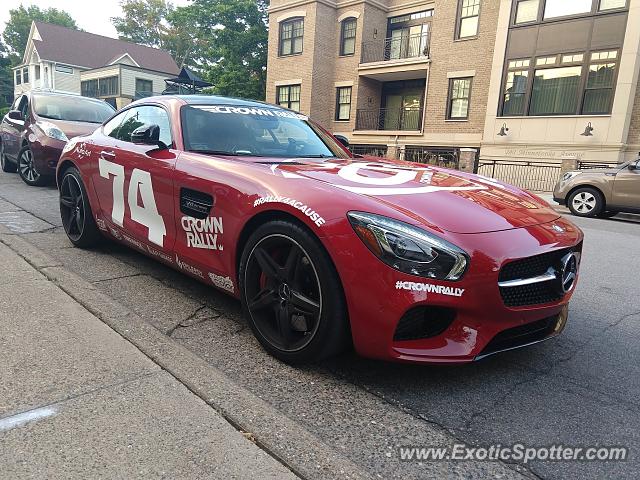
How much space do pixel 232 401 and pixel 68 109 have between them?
28.8ft

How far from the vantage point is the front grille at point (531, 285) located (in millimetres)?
2365

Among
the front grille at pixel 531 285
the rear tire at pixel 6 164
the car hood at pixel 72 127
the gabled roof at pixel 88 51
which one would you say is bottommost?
the rear tire at pixel 6 164

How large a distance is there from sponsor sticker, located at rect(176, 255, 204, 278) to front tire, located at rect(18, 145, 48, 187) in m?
6.64

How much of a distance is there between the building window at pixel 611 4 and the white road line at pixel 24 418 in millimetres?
20351

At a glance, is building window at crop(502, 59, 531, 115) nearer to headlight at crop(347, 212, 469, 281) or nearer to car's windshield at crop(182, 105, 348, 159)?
car's windshield at crop(182, 105, 348, 159)

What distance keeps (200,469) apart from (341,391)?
33.4 inches

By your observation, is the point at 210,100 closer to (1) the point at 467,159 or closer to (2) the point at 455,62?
(1) the point at 467,159

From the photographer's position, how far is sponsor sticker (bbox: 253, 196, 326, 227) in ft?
8.15

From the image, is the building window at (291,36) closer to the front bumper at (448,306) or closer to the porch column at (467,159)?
the porch column at (467,159)

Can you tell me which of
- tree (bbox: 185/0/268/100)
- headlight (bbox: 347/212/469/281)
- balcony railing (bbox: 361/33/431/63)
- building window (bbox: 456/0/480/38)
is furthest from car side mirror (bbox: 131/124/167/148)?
tree (bbox: 185/0/268/100)

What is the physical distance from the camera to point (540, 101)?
18703 millimetres

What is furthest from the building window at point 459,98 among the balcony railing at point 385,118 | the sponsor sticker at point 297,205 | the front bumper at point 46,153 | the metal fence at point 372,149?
the sponsor sticker at point 297,205

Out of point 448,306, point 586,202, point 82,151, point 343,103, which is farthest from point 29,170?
point 343,103

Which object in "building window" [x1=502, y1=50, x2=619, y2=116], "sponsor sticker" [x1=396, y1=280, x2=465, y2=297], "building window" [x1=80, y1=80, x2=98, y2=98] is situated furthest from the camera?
"building window" [x1=80, y1=80, x2=98, y2=98]
